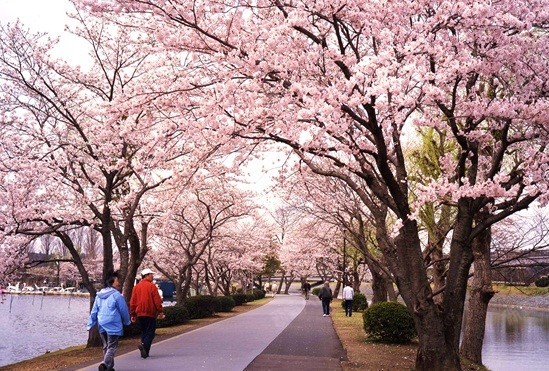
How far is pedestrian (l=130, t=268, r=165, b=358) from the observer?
432 inches

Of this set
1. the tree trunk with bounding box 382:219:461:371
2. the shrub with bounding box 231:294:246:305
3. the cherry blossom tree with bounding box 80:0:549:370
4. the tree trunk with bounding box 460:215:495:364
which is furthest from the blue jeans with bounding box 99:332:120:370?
the shrub with bounding box 231:294:246:305

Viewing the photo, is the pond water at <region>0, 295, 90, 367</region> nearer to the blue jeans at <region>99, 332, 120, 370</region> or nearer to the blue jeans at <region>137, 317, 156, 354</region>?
the blue jeans at <region>137, 317, 156, 354</region>

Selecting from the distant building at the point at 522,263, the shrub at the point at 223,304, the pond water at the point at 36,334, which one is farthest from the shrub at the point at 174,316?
the distant building at the point at 522,263

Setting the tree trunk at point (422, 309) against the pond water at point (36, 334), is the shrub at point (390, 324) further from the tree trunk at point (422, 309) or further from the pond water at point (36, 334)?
the pond water at point (36, 334)

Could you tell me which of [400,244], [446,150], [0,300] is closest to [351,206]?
[446,150]

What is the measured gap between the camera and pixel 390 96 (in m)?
8.47

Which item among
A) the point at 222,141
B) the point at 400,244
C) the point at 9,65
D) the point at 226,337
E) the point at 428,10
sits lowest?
the point at 226,337

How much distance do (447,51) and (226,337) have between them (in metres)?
9.78

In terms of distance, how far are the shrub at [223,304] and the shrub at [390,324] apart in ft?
43.4

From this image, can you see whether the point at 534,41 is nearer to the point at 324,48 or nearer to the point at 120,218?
the point at 324,48

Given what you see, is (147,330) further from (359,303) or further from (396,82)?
(359,303)

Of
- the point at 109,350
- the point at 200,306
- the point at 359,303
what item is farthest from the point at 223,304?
the point at 109,350

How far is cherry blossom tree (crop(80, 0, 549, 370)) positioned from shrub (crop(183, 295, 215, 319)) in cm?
1574

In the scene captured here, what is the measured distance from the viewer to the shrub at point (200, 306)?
2465 cm
